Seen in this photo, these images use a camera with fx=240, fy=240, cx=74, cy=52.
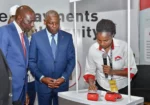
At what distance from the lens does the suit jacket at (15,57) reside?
6.68 ft

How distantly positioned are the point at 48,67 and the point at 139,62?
4.73 ft

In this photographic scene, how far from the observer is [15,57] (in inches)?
81.6

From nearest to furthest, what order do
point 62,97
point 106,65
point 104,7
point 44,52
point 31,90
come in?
point 62,97 < point 106,65 < point 44,52 < point 31,90 < point 104,7

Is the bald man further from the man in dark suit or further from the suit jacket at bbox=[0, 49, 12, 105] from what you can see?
the suit jacket at bbox=[0, 49, 12, 105]

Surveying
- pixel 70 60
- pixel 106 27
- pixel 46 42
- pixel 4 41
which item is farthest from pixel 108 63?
pixel 4 41

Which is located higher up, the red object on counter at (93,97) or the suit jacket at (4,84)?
the suit jacket at (4,84)

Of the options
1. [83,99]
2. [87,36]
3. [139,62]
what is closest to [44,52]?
[83,99]

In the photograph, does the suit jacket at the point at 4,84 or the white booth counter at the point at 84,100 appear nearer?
the suit jacket at the point at 4,84

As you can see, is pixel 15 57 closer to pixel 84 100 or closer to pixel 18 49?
pixel 18 49

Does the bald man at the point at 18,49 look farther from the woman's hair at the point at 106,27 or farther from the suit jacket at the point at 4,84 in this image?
the suit jacket at the point at 4,84

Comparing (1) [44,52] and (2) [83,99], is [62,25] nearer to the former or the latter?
(1) [44,52]

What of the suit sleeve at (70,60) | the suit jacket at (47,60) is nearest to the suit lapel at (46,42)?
the suit jacket at (47,60)

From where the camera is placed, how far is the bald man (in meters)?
2.05

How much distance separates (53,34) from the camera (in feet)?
7.61
